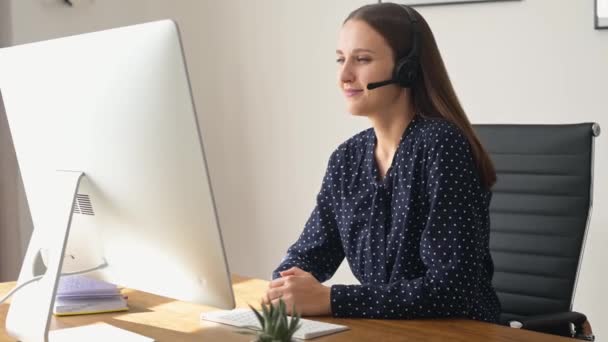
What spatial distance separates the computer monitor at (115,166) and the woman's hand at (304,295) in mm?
247

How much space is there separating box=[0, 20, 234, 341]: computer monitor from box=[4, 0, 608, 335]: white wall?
1.47 meters

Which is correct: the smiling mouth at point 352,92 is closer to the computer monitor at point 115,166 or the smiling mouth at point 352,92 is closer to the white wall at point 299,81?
the computer monitor at point 115,166

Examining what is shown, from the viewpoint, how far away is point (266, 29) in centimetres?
327

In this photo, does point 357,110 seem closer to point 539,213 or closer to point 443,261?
point 443,261

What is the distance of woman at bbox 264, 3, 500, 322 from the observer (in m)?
1.58

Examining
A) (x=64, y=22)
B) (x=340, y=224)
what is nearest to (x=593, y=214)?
(x=340, y=224)

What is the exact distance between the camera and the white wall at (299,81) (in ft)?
8.23

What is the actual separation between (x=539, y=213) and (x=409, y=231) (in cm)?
43

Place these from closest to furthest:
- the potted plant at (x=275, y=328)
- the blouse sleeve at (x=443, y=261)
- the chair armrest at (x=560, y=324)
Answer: the potted plant at (x=275, y=328) → the blouse sleeve at (x=443, y=261) → the chair armrest at (x=560, y=324)

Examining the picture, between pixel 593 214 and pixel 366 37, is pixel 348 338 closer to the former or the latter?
pixel 366 37

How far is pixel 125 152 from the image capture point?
→ 52.6 inches

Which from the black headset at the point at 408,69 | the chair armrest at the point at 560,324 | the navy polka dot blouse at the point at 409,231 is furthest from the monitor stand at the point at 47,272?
the chair armrest at the point at 560,324

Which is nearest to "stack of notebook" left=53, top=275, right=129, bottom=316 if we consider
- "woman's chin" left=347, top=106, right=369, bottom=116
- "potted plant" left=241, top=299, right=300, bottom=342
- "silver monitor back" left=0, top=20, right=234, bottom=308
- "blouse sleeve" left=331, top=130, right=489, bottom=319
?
"silver monitor back" left=0, top=20, right=234, bottom=308

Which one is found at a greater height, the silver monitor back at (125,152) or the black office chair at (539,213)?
the silver monitor back at (125,152)
